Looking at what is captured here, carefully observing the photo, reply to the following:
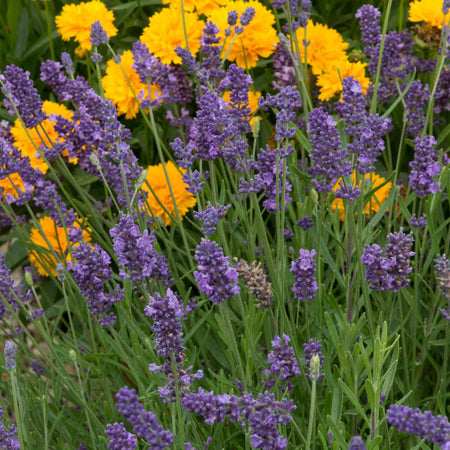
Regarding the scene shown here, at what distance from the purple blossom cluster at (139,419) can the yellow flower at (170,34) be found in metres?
2.04

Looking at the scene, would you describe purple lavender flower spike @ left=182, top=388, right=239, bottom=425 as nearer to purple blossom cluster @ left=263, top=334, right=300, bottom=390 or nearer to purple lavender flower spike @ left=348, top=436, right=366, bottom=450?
purple lavender flower spike @ left=348, top=436, right=366, bottom=450

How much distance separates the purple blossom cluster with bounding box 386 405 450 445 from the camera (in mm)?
1013

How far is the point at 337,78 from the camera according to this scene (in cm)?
283

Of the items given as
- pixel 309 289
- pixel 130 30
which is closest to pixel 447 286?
pixel 309 289

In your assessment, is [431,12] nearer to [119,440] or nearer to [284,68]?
[284,68]

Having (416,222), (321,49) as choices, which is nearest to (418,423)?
(416,222)

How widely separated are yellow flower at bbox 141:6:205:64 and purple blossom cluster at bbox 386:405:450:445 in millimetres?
2108

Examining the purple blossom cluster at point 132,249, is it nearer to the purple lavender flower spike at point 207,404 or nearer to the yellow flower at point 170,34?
the purple lavender flower spike at point 207,404

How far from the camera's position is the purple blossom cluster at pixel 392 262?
5.28 feet

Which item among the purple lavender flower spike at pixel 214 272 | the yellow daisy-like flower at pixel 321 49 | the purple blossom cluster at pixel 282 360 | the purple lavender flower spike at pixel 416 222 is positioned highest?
the yellow daisy-like flower at pixel 321 49

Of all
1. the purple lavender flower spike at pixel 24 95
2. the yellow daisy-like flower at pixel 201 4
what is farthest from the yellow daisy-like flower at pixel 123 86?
the purple lavender flower spike at pixel 24 95

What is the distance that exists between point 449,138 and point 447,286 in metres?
1.55

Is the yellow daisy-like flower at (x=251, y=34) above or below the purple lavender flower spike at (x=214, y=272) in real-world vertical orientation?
above

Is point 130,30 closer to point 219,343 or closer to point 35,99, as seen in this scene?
point 35,99
